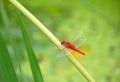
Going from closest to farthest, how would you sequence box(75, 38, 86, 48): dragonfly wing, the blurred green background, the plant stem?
the plant stem < box(75, 38, 86, 48): dragonfly wing < the blurred green background

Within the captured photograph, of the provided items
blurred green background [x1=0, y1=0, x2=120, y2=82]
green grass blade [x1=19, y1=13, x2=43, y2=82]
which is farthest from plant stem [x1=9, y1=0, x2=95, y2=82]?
blurred green background [x1=0, y1=0, x2=120, y2=82]

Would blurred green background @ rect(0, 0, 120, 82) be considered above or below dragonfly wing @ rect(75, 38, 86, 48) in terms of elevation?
above

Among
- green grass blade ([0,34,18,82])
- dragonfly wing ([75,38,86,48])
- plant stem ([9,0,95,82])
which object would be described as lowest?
plant stem ([9,0,95,82])

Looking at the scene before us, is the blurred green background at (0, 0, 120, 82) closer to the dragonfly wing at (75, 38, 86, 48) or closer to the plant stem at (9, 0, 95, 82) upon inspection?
the dragonfly wing at (75, 38, 86, 48)

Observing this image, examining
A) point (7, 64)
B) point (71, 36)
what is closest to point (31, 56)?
point (7, 64)

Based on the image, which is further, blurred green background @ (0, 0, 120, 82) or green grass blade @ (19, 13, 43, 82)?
blurred green background @ (0, 0, 120, 82)

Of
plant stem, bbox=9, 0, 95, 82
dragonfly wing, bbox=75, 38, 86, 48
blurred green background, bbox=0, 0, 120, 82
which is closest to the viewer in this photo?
plant stem, bbox=9, 0, 95, 82

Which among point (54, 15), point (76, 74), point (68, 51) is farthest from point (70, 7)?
point (68, 51)

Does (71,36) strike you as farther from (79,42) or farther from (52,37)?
(52,37)

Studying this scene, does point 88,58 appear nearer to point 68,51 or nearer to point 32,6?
point 32,6
